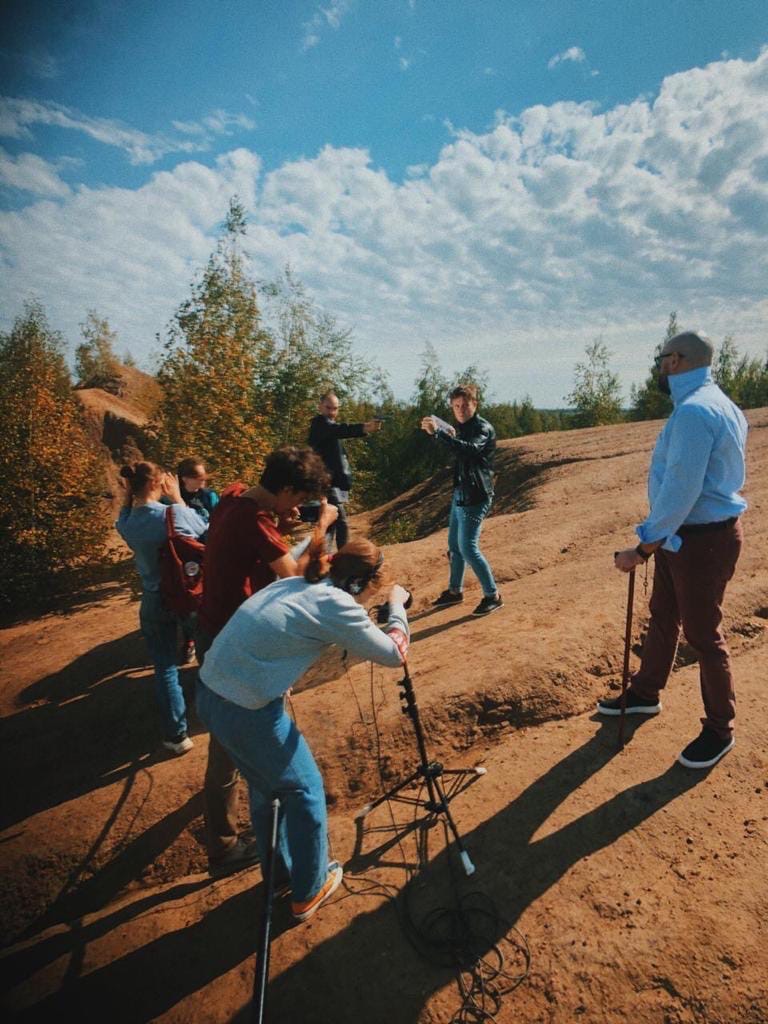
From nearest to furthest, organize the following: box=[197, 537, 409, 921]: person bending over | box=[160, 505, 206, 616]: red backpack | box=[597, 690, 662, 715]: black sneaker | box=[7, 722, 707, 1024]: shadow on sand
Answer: box=[197, 537, 409, 921]: person bending over → box=[7, 722, 707, 1024]: shadow on sand → box=[597, 690, 662, 715]: black sneaker → box=[160, 505, 206, 616]: red backpack

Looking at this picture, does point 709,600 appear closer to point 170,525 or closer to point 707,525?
point 707,525

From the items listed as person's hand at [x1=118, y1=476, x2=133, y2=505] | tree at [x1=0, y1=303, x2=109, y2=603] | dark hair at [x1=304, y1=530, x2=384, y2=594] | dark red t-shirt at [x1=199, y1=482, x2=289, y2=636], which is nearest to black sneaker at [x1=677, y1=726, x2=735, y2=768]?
dark hair at [x1=304, y1=530, x2=384, y2=594]

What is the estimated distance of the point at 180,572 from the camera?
3945 mm

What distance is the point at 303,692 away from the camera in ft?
16.0

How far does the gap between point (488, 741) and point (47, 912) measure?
3324 mm

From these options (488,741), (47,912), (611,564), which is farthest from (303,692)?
(611,564)

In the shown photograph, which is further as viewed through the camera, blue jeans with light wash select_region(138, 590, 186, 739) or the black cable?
blue jeans with light wash select_region(138, 590, 186, 739)

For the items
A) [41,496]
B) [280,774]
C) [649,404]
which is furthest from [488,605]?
[649,404]

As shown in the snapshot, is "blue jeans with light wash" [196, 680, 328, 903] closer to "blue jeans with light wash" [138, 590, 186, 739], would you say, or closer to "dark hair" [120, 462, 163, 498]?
"blue jeans with light wash" [138, 590, 186, 739]

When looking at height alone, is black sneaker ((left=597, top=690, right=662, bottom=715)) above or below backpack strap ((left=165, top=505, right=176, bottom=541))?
below

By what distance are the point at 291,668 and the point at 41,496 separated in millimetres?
11404

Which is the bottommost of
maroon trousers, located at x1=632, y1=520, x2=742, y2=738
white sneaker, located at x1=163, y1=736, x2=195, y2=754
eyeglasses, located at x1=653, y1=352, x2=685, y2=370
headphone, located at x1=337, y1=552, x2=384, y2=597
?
white sneaker, located at x1=163, y1=736, x2=195, y2=754

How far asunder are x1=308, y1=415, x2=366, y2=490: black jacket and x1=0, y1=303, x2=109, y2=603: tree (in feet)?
25.6

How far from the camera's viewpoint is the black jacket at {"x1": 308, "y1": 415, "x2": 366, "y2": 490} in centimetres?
638
